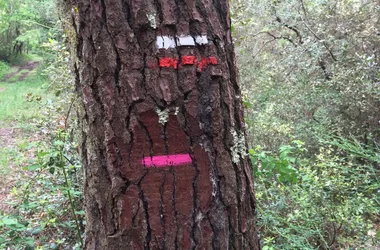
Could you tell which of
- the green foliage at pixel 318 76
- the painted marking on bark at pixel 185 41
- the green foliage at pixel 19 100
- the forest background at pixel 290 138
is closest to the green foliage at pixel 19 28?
the green foliage at pixel 19 100

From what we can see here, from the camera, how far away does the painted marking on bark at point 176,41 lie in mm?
1022

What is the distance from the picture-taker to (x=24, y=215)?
3547mm

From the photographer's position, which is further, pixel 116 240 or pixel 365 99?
pixel 365 99

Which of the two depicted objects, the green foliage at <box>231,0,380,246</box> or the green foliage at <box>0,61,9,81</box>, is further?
the green foliage at <box>0,61,9,81</box>

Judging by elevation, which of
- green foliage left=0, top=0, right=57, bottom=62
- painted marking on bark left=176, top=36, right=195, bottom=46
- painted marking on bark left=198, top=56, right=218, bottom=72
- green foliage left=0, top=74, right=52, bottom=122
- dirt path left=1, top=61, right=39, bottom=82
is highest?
green foliage left=0, top=0, right=57, bottom=62

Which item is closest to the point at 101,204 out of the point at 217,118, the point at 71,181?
Answer: the point at 217,118

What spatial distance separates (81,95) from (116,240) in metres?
0.50

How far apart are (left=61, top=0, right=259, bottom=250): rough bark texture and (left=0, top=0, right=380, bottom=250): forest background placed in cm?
20

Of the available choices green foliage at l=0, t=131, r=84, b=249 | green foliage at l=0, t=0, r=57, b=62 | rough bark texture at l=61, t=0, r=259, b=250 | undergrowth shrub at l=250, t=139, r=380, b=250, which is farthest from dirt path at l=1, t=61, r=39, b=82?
rough bark texture at l=61, t=0, r=259, b=250

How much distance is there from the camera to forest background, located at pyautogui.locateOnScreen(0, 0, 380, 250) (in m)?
2.38

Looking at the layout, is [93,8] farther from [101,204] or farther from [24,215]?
[24,215]

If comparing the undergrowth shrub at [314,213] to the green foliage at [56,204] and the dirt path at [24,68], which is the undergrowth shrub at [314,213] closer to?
the green foliage at [56,204]

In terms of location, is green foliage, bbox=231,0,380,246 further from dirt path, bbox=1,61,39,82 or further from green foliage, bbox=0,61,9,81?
green foliage, bbox=0,61,9,81

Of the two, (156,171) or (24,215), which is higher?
(156,171)
